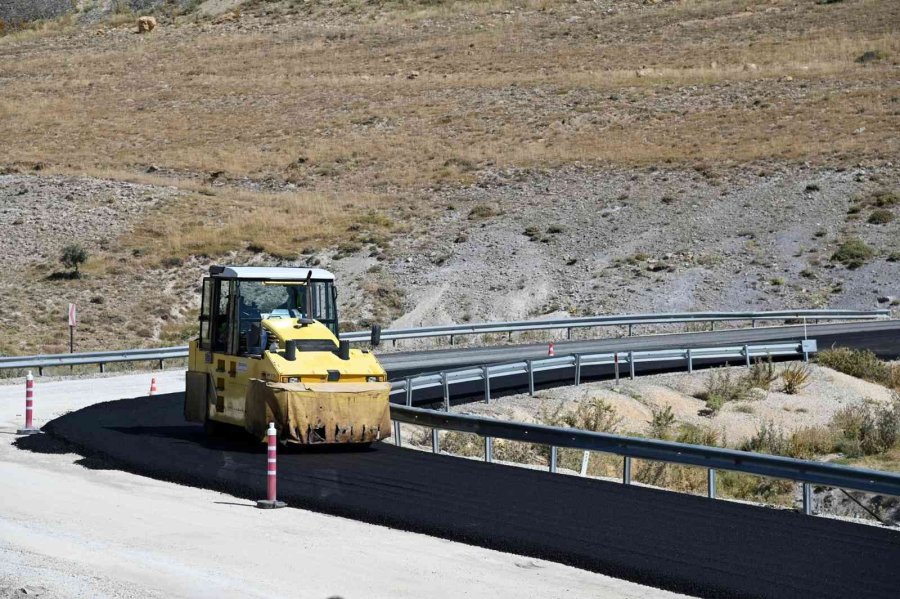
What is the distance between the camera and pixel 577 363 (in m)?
26.9

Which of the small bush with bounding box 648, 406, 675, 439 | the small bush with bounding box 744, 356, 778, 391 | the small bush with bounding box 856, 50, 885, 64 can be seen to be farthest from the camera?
the small bush with bounding box 856, 50, 885, 64

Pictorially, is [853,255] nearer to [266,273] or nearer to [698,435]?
[698,435]

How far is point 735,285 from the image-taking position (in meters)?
45.2

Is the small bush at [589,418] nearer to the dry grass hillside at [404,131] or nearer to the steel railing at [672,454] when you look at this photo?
the steel railing at [672,454]

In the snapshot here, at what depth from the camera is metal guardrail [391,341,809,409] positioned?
76.8 feet

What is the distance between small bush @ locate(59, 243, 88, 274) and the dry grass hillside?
583 millimetres

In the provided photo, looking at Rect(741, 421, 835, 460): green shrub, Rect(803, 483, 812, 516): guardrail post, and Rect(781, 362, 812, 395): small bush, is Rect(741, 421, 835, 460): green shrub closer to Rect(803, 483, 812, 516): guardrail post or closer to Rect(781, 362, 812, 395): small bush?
Rect(781, 362, 812, 395): small bush

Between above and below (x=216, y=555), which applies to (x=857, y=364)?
above

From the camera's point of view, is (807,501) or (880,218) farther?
(880,218)

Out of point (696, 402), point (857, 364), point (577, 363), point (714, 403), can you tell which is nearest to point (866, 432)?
point (714, 403)

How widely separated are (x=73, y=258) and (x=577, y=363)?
1048 inches

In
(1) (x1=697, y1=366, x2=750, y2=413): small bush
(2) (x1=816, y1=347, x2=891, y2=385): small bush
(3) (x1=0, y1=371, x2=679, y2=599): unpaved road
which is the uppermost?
(2) (x1=816, y1=347, x2=891, y2=385): small bush

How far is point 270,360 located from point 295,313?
63.8 inches

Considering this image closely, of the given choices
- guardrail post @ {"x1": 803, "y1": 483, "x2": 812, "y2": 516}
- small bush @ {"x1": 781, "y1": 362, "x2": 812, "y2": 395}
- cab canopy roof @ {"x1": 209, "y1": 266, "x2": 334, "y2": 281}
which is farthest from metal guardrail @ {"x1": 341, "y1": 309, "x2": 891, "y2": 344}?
guardrail post @ {"x1": 803, "y1": 483, "x2": 812, "y2": 516}
